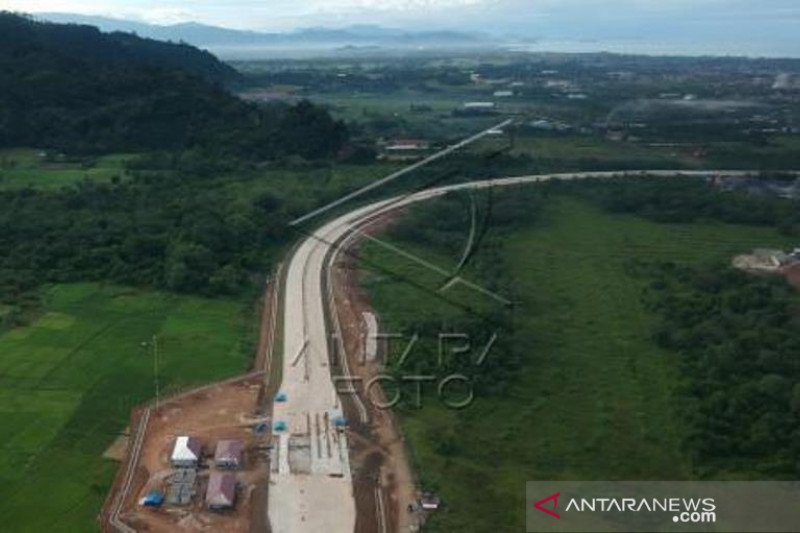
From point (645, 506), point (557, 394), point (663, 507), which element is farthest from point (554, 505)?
point (557, 394)

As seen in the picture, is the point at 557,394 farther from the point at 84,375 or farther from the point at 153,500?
the point at 84,375

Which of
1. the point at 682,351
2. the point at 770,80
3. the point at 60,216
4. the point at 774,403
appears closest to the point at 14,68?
the point at 60,216

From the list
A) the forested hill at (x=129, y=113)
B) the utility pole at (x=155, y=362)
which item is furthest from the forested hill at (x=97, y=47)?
the utility pole at (x=155, y=362)

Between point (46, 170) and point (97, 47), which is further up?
point (97, 47)

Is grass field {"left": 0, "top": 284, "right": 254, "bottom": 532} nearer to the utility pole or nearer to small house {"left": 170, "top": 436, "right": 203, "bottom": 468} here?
the utility pole

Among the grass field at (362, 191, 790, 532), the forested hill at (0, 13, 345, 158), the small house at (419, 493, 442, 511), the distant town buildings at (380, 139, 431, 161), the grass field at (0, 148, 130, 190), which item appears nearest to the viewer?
the small house at (419, 493, 442, 511)

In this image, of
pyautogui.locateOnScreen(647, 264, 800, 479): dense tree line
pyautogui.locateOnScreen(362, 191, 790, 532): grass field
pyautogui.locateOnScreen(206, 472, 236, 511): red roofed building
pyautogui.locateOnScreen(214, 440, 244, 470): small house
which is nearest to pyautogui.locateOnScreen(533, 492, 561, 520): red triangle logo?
pyautogui.locateOnScreen(362, 191, 790, 532): grass field
